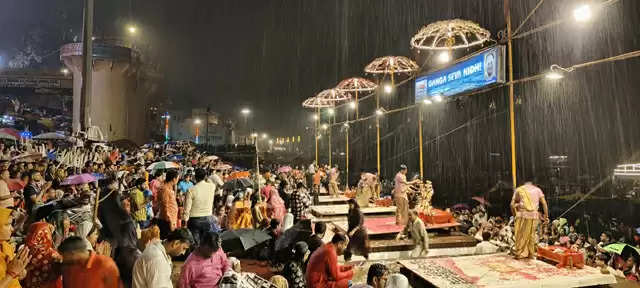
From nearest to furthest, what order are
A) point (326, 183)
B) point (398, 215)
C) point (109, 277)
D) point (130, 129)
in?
point (109, 277) < point (398, 215) < point (326, 183) < point (130, 129)

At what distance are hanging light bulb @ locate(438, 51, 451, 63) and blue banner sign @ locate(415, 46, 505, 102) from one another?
47 cm

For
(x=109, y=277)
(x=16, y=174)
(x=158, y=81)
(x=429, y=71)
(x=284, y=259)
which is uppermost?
(x=158, y=81)

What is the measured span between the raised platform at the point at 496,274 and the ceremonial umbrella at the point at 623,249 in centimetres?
150

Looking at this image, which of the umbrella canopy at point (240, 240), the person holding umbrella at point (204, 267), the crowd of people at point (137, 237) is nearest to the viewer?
the crowd of people at point (137, 237)

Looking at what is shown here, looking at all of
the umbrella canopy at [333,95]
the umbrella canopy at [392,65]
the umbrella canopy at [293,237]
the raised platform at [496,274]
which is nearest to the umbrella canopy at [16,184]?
the umbrella canopy at [293,237]

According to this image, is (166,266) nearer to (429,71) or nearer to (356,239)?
(356,239)

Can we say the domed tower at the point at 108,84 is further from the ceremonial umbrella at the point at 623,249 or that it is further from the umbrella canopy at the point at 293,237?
the ceremonial umbrella at the point at 623,249

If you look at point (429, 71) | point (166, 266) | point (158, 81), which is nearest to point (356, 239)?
point (166, 266)

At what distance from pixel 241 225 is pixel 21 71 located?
47.2 m

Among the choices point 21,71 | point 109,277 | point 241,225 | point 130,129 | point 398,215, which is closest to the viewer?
point 109,277

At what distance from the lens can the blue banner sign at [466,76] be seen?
31.5ft

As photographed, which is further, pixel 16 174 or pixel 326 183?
pixel 326 183

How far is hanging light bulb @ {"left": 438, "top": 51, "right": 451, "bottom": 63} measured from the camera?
12.5 metres

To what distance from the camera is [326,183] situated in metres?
22.2
